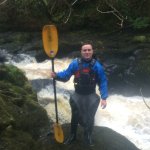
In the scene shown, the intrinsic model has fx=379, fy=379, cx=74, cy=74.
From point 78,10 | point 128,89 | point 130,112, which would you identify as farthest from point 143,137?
point 78,10

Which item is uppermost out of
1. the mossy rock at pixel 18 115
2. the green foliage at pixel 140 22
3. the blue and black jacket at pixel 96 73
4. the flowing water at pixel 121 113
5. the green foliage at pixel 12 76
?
the green foliage at pixel 140 22

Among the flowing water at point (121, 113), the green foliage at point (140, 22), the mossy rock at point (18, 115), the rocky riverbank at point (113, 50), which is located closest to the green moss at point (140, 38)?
the rocky riverbank at point (113, 50)

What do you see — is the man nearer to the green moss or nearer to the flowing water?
the flowing water

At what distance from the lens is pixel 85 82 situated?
5.14 m

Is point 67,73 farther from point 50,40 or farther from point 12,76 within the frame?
point 12,76

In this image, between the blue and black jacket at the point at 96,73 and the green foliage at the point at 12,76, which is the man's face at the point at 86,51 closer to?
the blue and black jacket at the point at 96,73

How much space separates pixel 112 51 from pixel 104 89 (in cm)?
557

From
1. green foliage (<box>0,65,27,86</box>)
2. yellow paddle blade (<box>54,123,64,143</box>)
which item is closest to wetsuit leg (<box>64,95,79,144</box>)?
yellow paddle blade (<box>54,123,64,143</box>)

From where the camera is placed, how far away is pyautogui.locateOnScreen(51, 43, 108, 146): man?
200 inches

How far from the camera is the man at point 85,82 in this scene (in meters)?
5.07

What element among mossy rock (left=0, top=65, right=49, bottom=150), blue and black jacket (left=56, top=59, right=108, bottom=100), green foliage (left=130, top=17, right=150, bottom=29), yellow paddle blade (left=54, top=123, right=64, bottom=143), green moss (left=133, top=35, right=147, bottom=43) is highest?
green foliage (left=130, top=17, right=150, bottom=29)

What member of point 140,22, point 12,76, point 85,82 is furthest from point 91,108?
point 140,22

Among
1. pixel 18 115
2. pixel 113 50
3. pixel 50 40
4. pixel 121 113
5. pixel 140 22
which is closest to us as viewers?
pixel 50 40

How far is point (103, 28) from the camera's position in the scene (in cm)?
1206
